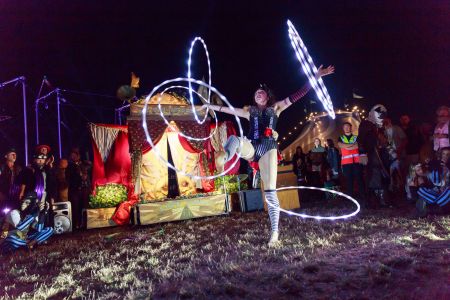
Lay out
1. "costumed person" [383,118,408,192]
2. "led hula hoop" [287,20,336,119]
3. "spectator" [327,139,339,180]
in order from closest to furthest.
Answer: "led hula hoop" [287,20,336,119] → "costumed person" [383,118,408,192] → "spectator" [327,139,339,180]

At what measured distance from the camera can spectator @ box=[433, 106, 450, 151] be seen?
755 centimetres

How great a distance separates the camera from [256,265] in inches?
155

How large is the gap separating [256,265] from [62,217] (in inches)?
282

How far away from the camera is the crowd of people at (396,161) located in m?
6.95

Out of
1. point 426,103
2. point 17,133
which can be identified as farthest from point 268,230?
point 17,133

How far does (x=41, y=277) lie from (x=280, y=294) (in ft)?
10.1

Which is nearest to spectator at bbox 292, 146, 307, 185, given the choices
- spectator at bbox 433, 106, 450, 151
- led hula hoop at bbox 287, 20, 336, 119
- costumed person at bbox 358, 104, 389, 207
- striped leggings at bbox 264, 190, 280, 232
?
costumed person at bbox 358, 104, 389, 207

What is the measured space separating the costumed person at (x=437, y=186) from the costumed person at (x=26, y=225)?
287 inches

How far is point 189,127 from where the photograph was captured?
11.5 meters

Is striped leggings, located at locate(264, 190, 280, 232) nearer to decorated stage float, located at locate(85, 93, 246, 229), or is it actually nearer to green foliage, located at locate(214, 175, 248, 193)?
decorated stage float, located at locate(85, 93, 246, 229)

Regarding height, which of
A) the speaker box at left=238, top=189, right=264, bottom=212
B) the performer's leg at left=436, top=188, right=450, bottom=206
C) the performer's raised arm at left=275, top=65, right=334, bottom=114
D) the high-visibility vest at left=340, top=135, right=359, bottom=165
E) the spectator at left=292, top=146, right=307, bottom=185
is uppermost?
the performer's raised arm at left=275, top=65, right=334, bottom=114

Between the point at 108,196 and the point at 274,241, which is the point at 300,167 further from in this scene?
the point at 274,241

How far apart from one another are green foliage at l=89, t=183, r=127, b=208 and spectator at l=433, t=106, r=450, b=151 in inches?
332

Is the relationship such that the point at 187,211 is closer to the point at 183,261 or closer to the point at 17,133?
the point at 183,261
